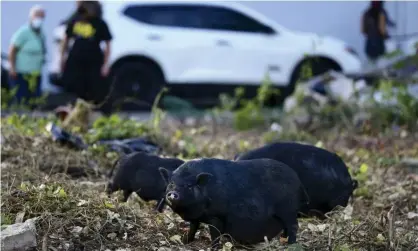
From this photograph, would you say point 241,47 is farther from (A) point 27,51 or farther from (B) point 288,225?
(B) point 288,225

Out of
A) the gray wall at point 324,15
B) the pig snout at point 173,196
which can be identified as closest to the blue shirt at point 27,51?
the gray wall at point 324,15

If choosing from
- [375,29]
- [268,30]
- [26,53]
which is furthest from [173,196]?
[375,29]

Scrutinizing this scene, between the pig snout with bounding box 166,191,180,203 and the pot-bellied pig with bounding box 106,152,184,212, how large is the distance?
1.42 m

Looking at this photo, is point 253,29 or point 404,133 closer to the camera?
point 404,133

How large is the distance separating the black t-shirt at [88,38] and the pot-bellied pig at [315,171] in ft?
20.2

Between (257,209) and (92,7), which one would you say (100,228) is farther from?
(92,7)

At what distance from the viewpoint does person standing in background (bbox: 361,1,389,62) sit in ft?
53.1

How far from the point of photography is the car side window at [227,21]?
1648 centimetres

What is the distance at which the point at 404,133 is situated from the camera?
1034cm

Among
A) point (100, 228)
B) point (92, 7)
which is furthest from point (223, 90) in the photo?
point (100, 228)

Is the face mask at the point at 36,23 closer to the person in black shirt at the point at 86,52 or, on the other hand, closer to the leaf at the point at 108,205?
the person in black shirt at the point at 86,52

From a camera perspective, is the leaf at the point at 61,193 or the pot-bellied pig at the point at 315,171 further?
the pot-bellied pig at the point at 315,171

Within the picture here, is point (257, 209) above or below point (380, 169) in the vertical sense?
above

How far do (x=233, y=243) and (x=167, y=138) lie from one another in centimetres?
377
